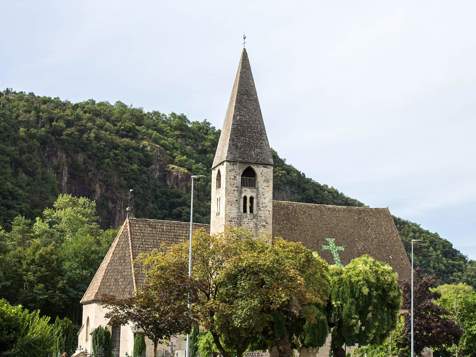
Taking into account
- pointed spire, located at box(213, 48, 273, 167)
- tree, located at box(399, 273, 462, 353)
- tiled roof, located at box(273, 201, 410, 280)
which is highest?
pointed spire, located at box(213, 48, 273, 167)

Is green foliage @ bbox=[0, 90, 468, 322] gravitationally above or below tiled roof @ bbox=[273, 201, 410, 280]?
above

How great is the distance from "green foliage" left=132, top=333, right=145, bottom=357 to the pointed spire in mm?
13432

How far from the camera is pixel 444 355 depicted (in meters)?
67.6

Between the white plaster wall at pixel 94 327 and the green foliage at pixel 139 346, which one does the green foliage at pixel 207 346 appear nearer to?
the green foliage at pixel 139 346

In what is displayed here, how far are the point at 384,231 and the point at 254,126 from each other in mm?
15203

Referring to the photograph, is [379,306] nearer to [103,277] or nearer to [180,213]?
[103,277]

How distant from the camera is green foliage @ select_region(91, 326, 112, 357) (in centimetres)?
5278

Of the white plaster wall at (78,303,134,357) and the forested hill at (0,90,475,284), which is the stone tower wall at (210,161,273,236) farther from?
the forested hill at (0,90,475,284)

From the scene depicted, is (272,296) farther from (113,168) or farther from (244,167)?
(113,168)

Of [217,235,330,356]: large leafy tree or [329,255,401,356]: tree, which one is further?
[329,255,401,356]: tree

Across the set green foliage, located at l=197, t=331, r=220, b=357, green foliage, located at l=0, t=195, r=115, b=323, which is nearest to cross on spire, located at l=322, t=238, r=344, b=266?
green foliage, located at l=197, t=331, r=220, b=357

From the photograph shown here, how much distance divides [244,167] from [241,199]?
7.36ft

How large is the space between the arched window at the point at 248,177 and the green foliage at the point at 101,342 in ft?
44.3

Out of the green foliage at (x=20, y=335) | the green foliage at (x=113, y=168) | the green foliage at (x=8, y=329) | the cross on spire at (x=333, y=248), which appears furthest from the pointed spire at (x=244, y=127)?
the green foliage at (x=113, y=168)
